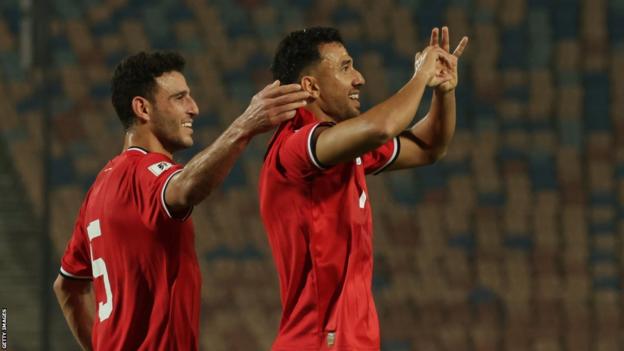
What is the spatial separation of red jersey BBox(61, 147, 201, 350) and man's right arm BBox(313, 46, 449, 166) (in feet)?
1.26

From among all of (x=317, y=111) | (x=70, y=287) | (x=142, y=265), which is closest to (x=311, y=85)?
(x=317, y=111)

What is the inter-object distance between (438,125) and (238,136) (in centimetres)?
97

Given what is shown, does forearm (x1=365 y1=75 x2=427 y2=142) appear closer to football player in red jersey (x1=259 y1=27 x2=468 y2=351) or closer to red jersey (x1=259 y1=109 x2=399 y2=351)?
football player in red jersey (x1=259 y1=27 x2=468 y2=351)

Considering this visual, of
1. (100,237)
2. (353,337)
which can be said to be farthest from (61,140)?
(353,337)

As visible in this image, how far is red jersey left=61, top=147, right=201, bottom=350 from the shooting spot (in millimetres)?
3020

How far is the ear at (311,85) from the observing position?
3.18 m

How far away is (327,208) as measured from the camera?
300cm

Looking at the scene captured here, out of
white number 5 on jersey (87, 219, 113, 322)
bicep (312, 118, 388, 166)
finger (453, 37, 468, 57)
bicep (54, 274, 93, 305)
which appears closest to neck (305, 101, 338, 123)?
bicep (312, 118, 388, 166)

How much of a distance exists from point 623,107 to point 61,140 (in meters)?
2.85

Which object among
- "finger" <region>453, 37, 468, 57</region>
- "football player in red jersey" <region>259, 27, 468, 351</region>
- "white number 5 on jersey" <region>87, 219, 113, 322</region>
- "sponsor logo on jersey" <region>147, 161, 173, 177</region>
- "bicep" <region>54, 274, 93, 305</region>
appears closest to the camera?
"football player in red jersey" <region>259, 27, 468, 351</region>

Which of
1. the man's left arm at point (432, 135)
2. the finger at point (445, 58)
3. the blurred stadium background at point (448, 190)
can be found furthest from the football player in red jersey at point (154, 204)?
the blurred stadium background at point (448, 190)

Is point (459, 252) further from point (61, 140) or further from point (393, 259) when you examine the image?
point (61, 140)

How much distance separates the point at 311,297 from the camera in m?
2.97

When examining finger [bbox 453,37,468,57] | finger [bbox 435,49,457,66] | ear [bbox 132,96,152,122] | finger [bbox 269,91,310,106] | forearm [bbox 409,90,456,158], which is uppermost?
finger [bbox 453,37,468,57]
